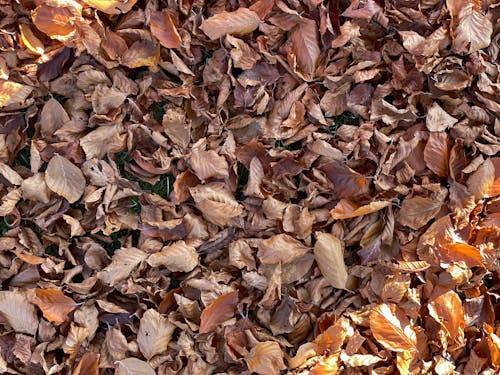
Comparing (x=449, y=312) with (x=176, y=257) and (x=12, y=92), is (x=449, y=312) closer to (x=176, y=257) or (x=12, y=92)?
(x=176, y=257)

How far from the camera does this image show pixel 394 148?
158 cm

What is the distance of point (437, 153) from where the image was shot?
61.7 inches

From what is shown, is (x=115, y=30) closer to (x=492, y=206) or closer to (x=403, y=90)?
(x=403, y=90)

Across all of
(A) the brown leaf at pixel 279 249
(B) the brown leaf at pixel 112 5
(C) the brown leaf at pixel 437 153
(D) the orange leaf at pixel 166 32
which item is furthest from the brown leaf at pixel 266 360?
(B) the brown leaf at pixel 112 5

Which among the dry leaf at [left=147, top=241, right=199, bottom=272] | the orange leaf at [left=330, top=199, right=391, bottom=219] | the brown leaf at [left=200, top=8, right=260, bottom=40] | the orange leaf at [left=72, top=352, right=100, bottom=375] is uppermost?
the brown leaf at [left=200, top=8, right=260, bottom=40]

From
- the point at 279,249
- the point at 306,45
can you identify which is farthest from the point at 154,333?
the point at 306,45

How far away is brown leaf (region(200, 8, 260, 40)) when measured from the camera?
1569mm

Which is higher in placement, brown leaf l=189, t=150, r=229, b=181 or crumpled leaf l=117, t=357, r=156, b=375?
brown leaf l=189, t=150, r=229, b=181

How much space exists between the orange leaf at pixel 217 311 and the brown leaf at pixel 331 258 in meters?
0.23

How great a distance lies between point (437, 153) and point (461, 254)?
10.1 inches

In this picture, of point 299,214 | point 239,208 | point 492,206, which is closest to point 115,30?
point 239,208

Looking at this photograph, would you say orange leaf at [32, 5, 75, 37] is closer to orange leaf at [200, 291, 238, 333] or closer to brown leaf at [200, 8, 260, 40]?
brown leaf at [200, 8, 260, 40]

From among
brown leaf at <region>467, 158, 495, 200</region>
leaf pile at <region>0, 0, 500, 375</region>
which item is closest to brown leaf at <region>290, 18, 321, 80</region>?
leaf pile at <region>0, 0, 500, 375</region>

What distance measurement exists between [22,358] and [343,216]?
882mm
